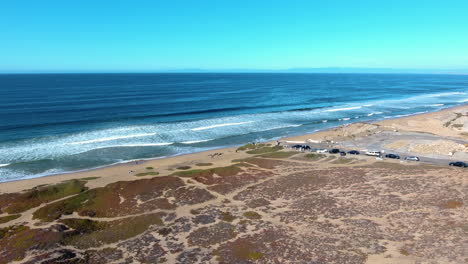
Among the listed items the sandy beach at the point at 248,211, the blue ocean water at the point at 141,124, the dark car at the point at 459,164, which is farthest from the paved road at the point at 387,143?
the blue ocean water at the point at 141,124

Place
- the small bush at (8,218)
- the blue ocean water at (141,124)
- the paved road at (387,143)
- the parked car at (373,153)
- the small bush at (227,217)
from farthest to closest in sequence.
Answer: the blue ocean water at (141,124)
the parked car at (373,153)
the paved road at (387,143)
the small bush at (8,218)
the small bush at (227,217)

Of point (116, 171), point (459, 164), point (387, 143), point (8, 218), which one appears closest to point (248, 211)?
point (116, 171)

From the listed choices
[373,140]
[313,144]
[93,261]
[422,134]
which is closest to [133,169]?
[93,261]

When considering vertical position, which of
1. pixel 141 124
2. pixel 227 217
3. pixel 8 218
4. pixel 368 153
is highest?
pixel 141 124

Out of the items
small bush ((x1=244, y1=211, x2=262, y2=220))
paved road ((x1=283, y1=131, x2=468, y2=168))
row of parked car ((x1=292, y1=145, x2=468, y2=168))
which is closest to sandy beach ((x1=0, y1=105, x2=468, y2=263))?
small bush ((x1=244, y1=211, x2=262, y2=220))

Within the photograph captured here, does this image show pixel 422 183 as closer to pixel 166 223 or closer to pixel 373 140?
pixel 373 140

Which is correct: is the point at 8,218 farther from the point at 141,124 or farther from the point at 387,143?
the point at 387,143

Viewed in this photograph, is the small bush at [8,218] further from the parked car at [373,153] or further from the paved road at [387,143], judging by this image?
the parked car at [373,153]

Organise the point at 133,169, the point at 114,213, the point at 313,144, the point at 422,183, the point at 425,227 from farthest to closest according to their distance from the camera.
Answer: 1. the point at 313,144
2. the point at 133,169
3. the point at 422,183
4. the point at 114,213
5. the point at 425,227
